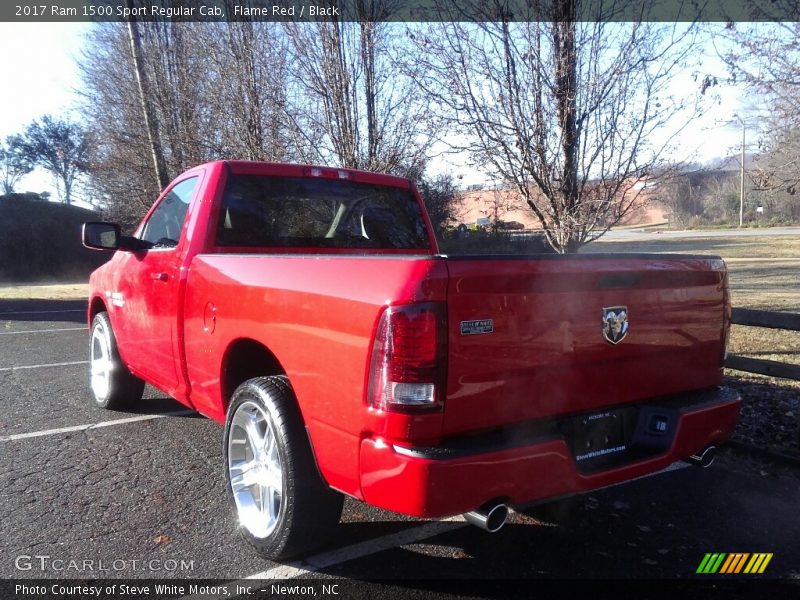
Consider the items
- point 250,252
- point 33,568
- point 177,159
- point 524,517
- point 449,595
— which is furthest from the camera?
point 177,159

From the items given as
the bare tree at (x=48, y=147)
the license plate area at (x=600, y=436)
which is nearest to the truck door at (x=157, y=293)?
the license plate area at (x=600, y=436)

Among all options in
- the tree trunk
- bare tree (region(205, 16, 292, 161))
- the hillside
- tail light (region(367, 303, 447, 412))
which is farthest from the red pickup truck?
the hillside

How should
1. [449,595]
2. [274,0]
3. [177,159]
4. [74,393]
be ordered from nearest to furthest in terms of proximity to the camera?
[449,595], [74,393], [274,0], [177,159]

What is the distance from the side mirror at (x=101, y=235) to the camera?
4.72 metres

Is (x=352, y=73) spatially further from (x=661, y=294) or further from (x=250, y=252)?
(x=661, y=294)

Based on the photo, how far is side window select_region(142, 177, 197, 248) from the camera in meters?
4.31

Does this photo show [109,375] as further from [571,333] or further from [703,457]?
[703,457]

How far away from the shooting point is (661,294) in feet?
A: 9.59

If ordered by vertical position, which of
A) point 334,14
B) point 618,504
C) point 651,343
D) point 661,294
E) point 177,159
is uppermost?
point 334,14

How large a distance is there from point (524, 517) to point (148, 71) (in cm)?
1621

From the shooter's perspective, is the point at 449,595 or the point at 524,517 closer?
the point at 449,595

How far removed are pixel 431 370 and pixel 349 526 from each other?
1576 mm

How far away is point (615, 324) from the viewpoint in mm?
2766

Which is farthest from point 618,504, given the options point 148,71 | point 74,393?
point 148,71
